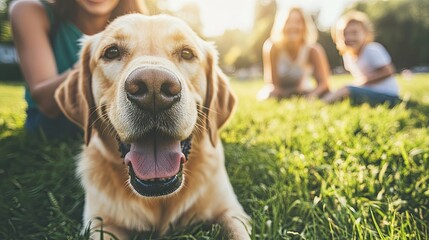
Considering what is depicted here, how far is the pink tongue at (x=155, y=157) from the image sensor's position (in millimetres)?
1902

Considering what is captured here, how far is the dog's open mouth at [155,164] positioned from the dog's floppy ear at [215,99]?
1.57ft

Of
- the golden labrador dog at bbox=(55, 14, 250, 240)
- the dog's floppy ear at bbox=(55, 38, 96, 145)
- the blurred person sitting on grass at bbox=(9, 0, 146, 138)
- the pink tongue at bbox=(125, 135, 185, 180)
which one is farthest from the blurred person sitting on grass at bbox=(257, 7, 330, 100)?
the pink tongue at bbox=(125, 135, 185, 180)

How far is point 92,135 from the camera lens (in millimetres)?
2438

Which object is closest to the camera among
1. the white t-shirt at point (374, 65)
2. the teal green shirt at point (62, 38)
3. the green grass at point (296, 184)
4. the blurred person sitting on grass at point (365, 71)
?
the green grass at point (296, 184)

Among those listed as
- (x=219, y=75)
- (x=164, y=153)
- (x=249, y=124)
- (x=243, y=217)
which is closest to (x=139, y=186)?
(x=164, y=153)

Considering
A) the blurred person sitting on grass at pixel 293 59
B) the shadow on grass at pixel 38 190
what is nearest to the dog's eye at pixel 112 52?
the shadow on grass at pixel 38 190

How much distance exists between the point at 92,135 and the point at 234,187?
1.05 m

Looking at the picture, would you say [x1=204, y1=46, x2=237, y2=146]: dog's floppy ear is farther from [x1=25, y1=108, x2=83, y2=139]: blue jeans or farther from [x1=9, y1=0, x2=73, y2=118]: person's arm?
[x1=25, y1=108, x2=83, y2=139]: blue jeans

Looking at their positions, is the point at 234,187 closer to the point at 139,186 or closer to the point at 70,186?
the point at 139,186

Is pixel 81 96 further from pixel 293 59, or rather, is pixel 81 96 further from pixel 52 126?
pixel 293 59

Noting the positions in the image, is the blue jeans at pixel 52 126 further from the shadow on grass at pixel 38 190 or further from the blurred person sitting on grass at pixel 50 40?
the shadow on grass at pixel 38 190

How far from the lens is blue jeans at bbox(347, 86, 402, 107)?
617 cm

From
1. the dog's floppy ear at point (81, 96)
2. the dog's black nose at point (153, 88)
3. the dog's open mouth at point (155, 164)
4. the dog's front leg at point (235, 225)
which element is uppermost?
the dog's black nose at point (153, 88)

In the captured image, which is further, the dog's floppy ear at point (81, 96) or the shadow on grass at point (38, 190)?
the dog's floppy ear at point (81, 96)
